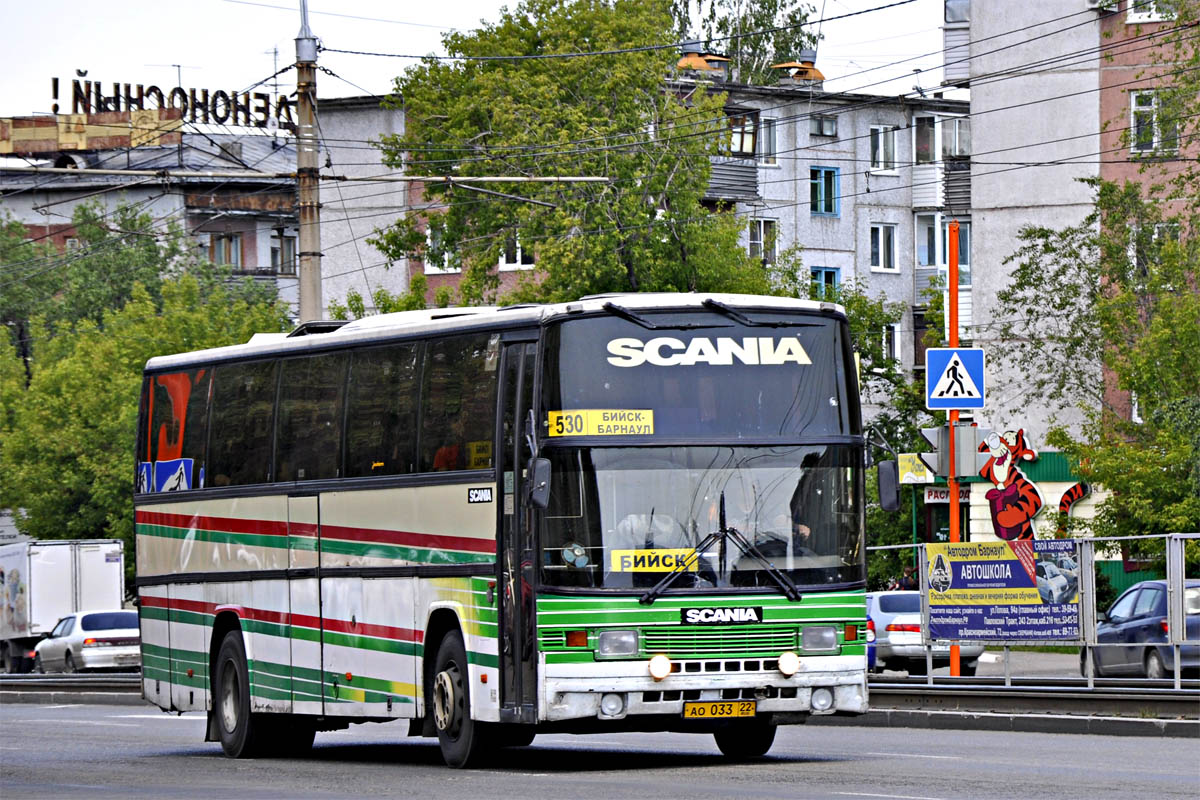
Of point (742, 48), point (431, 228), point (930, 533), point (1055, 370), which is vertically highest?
point (742, 48)

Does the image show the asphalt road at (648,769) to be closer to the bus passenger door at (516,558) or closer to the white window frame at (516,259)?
the bus passenger door at (516,558)

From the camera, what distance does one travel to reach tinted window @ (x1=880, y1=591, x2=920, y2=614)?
39594 millimetres

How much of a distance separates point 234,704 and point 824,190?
57.8 meters

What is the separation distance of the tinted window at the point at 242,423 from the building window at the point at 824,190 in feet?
184

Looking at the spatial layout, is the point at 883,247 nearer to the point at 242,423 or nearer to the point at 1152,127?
the point at 1152,127

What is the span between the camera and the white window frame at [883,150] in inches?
3076

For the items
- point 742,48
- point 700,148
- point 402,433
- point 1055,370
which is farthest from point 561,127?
point 402,433

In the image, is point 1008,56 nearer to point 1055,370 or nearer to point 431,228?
point 1055,370

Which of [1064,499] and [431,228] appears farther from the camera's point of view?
[431,228]

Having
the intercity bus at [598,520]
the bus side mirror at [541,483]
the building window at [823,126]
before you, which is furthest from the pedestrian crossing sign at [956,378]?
the building window at [823,126]

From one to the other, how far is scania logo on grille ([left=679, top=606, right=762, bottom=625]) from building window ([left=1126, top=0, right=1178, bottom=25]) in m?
33.2

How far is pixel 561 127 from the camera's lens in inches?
2154

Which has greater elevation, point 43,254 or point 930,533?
point 43,254

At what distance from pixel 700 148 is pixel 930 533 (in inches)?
604
